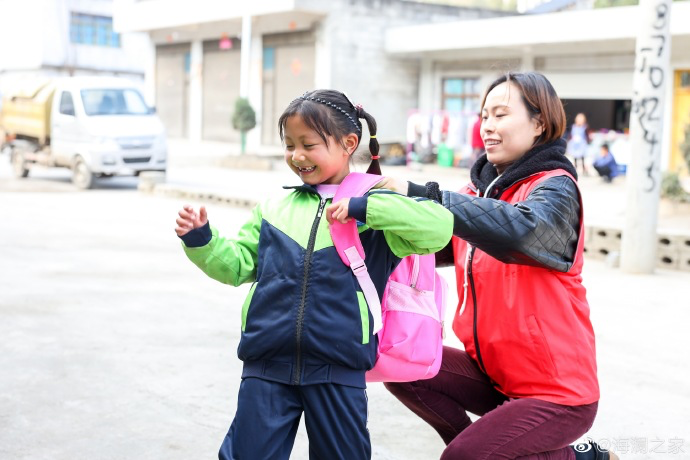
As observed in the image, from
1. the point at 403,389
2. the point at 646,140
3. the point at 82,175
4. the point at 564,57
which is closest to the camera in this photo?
the point at 403,389

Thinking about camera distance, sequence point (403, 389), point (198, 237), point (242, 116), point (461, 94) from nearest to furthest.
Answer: point (198, 237) < point (403, 389) < point (242, 116) < point (461, 94)

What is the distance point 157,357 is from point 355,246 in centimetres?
302

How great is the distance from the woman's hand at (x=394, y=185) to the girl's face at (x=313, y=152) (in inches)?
6.0

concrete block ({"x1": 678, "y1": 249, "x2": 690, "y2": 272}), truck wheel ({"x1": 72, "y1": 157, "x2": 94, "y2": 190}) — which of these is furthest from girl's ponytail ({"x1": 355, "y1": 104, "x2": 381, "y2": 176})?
truck wheel ({"x1": 72, "y1": 157, "x2": 94, "y2": 190})

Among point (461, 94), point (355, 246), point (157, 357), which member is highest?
point (461, 94)

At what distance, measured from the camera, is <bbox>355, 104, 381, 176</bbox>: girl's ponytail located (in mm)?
2641

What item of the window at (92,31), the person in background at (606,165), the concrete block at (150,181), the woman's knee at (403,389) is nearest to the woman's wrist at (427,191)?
the woman's knee at (403,389)

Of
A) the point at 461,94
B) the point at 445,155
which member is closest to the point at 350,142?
the point at 445,155

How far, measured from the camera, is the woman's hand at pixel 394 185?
8.21 feet

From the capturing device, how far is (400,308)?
8.70ft

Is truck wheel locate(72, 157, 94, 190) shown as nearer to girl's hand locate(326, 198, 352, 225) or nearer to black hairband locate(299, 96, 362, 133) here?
black hairband locate(299, 96, 362, 133)

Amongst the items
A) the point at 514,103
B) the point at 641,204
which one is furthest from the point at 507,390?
the point at 641,204

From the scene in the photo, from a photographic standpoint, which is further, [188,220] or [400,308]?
[400,308]

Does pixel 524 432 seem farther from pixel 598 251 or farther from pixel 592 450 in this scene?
pixel 598 251
